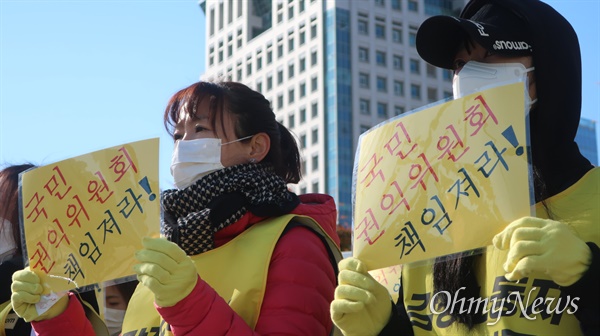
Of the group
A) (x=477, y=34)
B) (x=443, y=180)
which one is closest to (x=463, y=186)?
(x=443, y=180)

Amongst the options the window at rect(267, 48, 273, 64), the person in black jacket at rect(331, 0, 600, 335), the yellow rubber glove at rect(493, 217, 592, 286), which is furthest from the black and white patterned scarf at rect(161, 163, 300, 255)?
the window at rect(267, 48, 273, 64)

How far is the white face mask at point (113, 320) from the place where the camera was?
4.87 m

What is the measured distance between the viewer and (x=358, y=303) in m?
3.03

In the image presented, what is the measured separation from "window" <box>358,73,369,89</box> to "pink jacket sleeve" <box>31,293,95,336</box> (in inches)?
2710

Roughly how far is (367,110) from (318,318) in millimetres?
69159

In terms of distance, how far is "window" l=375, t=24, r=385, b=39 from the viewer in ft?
247

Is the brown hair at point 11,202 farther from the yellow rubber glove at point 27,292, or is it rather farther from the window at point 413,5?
the window at point 413,5

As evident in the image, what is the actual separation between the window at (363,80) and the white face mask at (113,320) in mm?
68473

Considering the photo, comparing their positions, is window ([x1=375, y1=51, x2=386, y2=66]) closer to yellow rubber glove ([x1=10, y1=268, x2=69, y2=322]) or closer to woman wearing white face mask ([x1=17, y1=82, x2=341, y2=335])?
woman wearing white face mask ([x1=17, y1=82, x2=341, y2=335])

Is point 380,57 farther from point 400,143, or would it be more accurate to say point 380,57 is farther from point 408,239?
point 408,239

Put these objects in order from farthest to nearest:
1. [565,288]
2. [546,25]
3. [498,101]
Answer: [546,25] → [498,101] → [565,288]

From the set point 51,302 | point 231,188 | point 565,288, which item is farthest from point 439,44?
point 51,302

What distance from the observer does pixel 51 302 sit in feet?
14.0

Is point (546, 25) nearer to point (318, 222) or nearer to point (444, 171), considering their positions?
point (444, 171)
